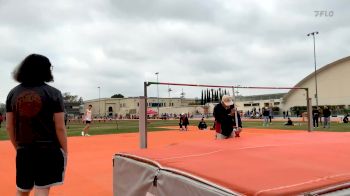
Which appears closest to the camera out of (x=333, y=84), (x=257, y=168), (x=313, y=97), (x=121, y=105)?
(x=257, y=168)

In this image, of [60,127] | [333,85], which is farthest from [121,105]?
[60,127]

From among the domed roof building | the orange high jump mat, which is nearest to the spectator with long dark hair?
the orange high jump mat

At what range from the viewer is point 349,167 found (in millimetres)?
2883

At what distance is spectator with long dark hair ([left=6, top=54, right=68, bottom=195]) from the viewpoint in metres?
2.89

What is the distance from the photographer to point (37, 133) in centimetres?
290

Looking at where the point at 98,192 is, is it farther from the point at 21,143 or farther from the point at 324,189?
the point at 324,189

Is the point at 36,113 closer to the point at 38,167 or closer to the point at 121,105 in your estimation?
the point at 38,167

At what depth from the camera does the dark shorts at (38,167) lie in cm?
288

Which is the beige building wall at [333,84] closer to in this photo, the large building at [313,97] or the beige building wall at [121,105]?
the large building at [313,97]

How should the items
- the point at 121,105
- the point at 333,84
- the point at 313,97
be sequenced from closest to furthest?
the point at 333,84
the point at 313,97
the point at 121,105

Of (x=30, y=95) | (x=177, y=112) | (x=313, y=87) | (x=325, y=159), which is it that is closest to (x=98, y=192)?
(x=30, y=95)

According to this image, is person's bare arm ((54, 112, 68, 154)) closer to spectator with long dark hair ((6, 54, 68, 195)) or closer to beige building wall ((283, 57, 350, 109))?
spectator with long dark hair ((6, 54, 68, 195))

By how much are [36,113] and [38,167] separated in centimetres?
45

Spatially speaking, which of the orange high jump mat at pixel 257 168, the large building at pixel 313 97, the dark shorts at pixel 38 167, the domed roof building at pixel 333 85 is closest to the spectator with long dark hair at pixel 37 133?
the dark shorts at pixel 38 167
